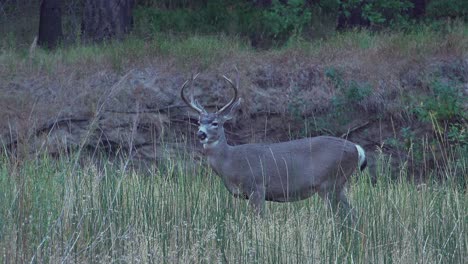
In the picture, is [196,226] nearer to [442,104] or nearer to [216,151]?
[216,151]

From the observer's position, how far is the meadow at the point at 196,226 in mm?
7266

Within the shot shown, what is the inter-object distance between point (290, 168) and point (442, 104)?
13.2ft

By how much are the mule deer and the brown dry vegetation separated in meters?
2.97

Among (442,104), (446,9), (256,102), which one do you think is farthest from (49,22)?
(442,104)

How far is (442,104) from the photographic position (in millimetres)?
13695

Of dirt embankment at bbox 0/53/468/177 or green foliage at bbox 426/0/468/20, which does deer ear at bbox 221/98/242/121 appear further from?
green foliage at bbox 426/0/468/20

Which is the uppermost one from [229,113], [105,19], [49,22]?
[229,113]

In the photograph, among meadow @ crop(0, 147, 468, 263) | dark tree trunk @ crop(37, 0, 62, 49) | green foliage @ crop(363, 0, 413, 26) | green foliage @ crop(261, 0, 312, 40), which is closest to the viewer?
meadow @ crop(0, 147, 468, 263)

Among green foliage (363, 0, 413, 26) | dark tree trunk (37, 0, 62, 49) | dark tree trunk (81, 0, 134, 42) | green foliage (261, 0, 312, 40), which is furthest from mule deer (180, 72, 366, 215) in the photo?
dark tree trunk (37, 0, 62, 49)

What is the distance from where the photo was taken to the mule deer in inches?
404

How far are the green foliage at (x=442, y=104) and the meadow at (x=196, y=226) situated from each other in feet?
14.3

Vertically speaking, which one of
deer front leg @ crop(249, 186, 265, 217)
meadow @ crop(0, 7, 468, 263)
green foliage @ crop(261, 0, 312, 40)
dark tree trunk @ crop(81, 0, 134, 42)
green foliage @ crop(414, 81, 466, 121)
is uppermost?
meadow @ crop(0, 7, 468, 263)

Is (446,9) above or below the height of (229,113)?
below

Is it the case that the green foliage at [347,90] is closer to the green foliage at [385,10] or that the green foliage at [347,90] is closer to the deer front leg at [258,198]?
the green foliage at [385,10]
